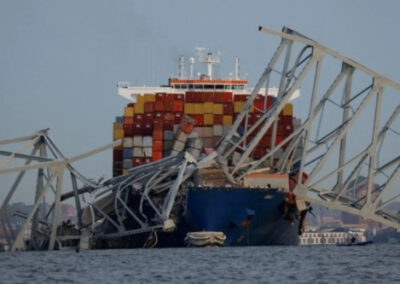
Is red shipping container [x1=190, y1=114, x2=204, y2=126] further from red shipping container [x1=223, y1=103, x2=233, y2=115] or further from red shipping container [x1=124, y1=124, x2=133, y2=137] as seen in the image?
red shipping container [x1=124, y1=124, x2=133, y2=137]

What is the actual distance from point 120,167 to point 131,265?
4222 cm

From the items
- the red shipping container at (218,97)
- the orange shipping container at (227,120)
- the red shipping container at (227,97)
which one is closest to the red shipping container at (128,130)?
the red shipping container at (218,97)

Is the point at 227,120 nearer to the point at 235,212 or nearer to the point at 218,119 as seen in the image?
the point at 218,119

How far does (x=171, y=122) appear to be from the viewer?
11362cm

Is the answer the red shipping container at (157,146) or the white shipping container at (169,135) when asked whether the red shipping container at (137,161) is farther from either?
the white shipping container at (169,135)

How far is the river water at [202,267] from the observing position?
62344 mm

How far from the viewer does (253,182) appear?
102m

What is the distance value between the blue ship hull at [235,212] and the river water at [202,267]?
719 centimetres

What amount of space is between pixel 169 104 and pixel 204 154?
8498 millimetres

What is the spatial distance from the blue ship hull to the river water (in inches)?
283

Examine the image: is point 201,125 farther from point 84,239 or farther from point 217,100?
point 84,239

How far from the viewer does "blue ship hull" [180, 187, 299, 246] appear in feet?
320

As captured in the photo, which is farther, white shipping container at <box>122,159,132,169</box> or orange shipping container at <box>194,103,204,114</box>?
orange shipping container at <box>194,103,204,114</box>

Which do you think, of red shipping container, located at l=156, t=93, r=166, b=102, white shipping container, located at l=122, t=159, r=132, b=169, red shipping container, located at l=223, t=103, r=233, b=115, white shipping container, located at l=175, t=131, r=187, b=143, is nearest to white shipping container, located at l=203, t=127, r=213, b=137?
red shipping container, located at l=223, t=103, r=233, b=115
